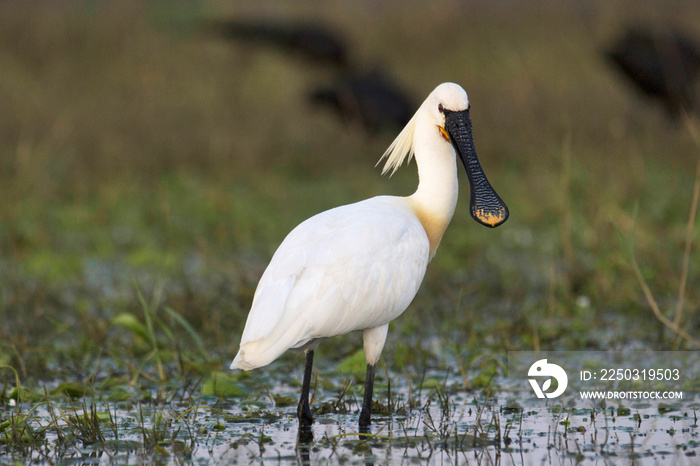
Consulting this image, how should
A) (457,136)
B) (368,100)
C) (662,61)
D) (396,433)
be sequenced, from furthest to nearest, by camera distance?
1. (368,100)
2. (662,61)
3. (457,136)
4. (396,433)

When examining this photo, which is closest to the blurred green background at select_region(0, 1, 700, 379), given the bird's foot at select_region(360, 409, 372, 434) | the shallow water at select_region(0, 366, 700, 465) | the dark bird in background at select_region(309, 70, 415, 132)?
the dark bird in background at select_region(309, 70, 415, 132)

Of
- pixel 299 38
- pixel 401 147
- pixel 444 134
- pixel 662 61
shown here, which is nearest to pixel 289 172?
pixel 299 38

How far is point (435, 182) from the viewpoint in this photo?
4633 millimetres

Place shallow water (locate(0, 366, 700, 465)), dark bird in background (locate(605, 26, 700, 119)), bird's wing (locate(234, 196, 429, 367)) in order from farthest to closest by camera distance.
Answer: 1. dark bird in background (locate(605, 26, 700, 119))
2. bird's wing (locate(234, 196, 429, 367))
3. shallow water (locate(0, 366, 700, 465))

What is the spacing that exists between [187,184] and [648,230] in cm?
502

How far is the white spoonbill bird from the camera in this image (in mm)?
3959

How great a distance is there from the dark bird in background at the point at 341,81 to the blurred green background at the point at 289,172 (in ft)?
0.85

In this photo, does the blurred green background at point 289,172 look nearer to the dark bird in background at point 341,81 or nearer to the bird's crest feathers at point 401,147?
the dark bird in background at point 341,81

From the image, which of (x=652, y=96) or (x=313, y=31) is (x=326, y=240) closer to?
(x=652, y=96)

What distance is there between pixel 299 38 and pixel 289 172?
3161 millimetres

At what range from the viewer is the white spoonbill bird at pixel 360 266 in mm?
3959

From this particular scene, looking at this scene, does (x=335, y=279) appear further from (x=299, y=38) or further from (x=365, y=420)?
(x=299, y=38)

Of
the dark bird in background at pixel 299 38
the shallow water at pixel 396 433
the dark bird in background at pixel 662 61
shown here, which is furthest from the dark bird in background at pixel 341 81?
the shallow water at pixel 396 433

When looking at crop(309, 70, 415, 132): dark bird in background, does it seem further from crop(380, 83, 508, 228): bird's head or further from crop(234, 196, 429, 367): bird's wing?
crop(234, 196, 429, 367): bird's wing
